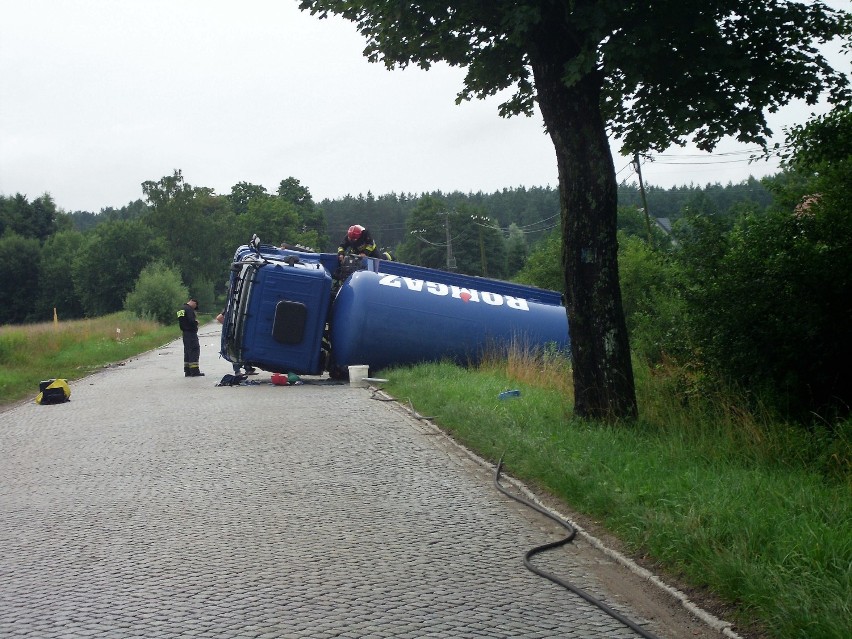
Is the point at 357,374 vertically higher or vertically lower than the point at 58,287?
higher

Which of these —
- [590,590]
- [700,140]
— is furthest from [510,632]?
[700,140]

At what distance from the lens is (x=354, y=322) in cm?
2019

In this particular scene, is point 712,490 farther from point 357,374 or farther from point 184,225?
point 184,225

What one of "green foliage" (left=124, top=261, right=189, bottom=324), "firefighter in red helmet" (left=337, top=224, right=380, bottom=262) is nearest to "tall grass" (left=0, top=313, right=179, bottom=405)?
"firefighter in red helmet" (left=337, top=224, right=380, bottom=262)

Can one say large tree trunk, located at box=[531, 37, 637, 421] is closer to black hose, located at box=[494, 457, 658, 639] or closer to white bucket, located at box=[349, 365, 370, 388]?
black hose, located at box=[494, 457, 658, 639]

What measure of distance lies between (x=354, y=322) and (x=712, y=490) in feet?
45.2

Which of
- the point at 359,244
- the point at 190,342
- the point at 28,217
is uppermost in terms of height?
the point at 28,217

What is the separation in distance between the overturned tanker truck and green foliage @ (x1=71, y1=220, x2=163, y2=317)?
81.5m

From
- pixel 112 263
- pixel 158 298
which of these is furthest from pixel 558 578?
pixel 112 263

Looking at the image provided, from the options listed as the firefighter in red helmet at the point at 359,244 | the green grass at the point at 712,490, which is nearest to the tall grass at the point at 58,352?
the firefighter in red helmet at the point at 359,244

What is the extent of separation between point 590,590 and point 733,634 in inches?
39.4

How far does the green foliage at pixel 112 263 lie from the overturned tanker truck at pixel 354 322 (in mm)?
81473

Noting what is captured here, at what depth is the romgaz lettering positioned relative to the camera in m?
20.8

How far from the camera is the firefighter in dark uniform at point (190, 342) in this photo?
23781mm
